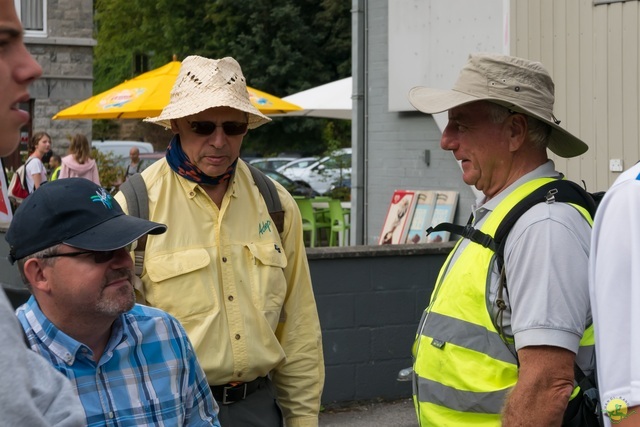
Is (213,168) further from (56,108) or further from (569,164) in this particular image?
(56,108)

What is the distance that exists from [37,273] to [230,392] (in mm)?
904

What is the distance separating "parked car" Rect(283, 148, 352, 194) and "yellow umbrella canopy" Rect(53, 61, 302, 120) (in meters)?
7.54

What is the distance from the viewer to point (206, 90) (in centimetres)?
390

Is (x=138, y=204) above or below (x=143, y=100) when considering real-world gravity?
below

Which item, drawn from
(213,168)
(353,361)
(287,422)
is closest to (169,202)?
(213,168)

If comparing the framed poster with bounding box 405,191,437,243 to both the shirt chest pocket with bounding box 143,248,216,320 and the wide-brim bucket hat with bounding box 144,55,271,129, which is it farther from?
the shirt chest pocket with bounding box 143,248,216,320

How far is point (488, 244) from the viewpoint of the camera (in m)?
3.10

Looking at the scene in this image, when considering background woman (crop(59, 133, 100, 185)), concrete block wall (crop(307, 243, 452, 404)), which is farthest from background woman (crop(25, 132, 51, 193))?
concrete block wall (crop(307, 243, 452, 404))

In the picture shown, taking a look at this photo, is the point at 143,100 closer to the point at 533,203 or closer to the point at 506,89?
the point at 506,89

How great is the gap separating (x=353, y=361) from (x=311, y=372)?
3421 mm

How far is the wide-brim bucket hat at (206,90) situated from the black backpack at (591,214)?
1.10 meters

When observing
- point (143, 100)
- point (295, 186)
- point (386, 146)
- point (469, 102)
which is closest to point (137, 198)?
point (469, 102)

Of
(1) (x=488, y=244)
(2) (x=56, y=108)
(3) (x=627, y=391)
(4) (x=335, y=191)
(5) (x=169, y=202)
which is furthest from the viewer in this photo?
(2) (x=56, y=108)

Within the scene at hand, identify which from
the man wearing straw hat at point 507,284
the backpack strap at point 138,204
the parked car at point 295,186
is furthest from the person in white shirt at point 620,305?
the parked car at point 295,186
